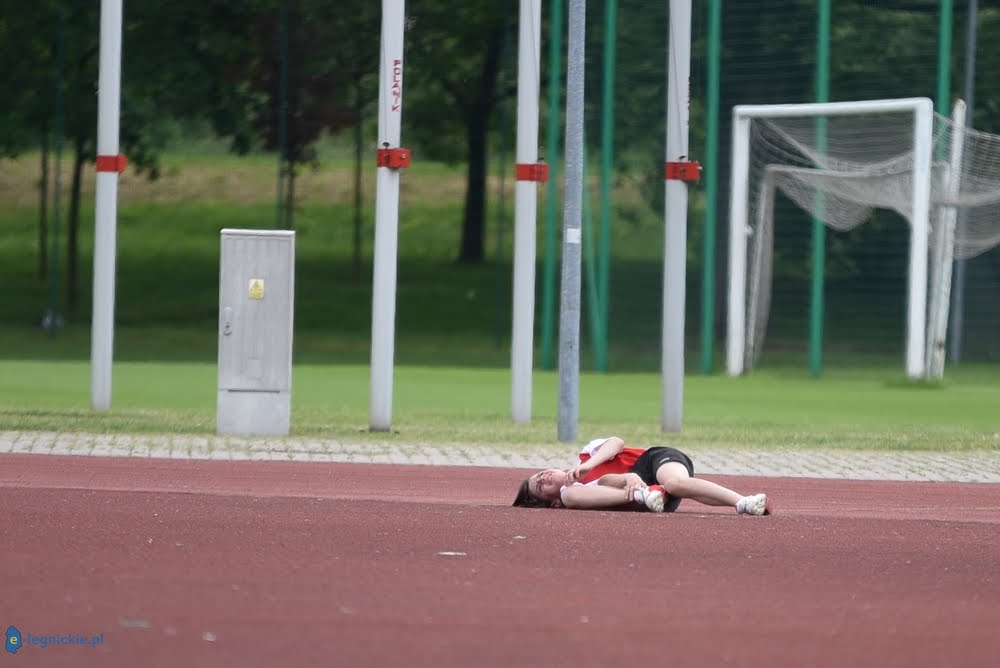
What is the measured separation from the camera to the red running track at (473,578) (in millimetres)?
6656

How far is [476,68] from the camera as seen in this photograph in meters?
36.8

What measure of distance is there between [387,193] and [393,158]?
33cm

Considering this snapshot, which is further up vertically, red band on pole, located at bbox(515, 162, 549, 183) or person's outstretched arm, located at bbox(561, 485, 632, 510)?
red band on pole, located at bbox(515, 162, 549, 183)

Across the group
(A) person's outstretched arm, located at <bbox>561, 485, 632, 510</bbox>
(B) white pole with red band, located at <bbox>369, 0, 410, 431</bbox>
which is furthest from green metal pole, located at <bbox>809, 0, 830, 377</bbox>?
(A) person's outstretched arm, located at <bbox>561, 485, 632, 510</bbox>

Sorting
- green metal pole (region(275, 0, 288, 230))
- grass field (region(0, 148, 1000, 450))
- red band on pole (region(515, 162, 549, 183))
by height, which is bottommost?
grass field (region(0, 148, 1000, 450))

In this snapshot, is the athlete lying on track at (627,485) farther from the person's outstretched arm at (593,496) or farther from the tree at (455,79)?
the tree at (455,79)

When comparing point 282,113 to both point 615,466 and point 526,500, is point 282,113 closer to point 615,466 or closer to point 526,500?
point 526,500

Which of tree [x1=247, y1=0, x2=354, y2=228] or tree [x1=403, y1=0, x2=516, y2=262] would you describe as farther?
tree [x1=403, y1=0, x2=516, y2=262]

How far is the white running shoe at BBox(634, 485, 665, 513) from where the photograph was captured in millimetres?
10961

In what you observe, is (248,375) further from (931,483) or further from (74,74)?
(74,74)

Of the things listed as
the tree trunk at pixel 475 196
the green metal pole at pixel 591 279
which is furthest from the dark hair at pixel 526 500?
the tree trunk at pixel 475 196

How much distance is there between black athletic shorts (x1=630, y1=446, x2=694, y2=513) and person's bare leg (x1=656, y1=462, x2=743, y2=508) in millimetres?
68

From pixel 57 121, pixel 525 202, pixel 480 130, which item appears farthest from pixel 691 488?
pixel 480 130

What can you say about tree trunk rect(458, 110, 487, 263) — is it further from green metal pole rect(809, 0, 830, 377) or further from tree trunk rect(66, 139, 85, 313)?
green metal pole rect(809, 0, 830, 377)
